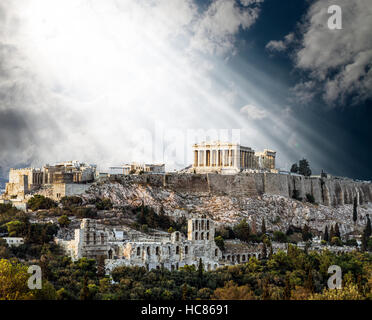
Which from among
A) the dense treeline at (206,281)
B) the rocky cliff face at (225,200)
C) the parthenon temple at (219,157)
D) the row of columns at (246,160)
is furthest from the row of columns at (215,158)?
the dense treeline at (206,281)

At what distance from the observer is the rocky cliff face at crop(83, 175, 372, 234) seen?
35812mm

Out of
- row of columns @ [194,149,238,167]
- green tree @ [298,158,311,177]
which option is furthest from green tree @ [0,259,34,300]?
green tree @ [298,158,311,177]

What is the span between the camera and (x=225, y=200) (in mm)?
39594

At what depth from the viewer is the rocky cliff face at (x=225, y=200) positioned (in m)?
35.8

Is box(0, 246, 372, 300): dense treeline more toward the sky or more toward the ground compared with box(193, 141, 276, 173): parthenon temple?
more toward the ground

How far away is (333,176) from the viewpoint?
56.7 metres

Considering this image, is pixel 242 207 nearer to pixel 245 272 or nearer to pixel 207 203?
pixel 207 203

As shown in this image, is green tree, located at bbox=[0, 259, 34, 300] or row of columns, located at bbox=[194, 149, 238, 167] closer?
green tree, located at bbox=[0, 259, 34, 300]

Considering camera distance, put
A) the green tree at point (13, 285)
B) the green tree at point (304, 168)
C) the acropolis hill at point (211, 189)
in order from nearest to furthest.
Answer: the green tree at point (13, 285)
the acropolis hill at point (211, 189)
the green tree at point (304, 168)

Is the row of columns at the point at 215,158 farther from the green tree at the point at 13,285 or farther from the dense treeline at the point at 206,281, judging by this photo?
the green tree at the point at 13,285

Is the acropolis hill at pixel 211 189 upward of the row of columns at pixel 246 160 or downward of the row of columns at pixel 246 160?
downward

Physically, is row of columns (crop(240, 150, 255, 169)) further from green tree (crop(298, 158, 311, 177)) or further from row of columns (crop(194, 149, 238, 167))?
green tree (crop(298, 158, 311, 177))
